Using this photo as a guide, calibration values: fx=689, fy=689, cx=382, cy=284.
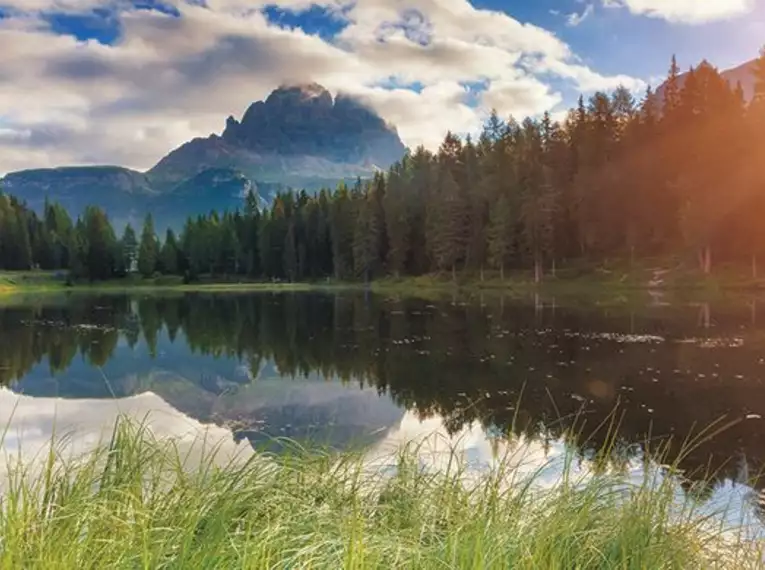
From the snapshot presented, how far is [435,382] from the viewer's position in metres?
18.0

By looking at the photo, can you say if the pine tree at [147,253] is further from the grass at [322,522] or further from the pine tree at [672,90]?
the grass at [322,522]

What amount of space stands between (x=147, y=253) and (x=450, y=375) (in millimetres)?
91539

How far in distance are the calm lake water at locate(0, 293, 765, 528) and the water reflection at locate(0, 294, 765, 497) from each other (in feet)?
0.22

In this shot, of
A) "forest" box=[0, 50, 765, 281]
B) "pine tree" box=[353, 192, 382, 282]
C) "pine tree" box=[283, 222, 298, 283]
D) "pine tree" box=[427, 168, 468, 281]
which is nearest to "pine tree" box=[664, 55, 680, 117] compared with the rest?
"forest" box=[0, 50, 765, 281]

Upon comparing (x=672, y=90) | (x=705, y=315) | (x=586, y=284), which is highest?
(x=672, y=90)

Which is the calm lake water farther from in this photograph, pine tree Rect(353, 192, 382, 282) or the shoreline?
pine tree Rect(353, 192, 382, 282)

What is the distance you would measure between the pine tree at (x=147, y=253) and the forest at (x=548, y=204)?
4.91 m

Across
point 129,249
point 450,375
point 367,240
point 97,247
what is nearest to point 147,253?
point 129,249

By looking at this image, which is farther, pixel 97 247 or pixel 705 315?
pixel 97 247

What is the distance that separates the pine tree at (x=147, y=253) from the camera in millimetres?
102250

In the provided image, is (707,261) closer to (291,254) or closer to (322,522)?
(322,522)

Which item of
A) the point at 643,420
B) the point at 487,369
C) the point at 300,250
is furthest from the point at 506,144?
the point at 643,420

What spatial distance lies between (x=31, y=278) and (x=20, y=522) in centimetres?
9916

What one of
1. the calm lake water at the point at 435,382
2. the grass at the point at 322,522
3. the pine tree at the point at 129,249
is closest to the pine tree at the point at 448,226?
the calm lake water at the point at 435,382
